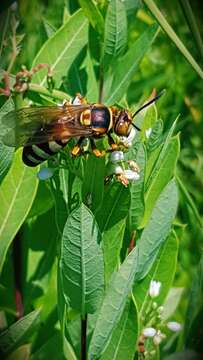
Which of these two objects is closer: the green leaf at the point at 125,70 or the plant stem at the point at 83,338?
the plant stem at the point at 83,338

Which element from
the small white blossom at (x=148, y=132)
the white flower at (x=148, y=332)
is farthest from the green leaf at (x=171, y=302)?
the small white blossom at (x=148, y=132)

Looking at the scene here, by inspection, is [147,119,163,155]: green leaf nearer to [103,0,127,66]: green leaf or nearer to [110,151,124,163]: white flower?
[110,151,124,163]: white flower

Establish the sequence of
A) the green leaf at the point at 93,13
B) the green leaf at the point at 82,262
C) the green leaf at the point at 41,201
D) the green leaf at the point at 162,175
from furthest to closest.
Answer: the green leaf at the point at 93,13 → the green leaf at the point at 41,201 → the green leaf at the point at 162,175 → the green leaf at the point at 82,262

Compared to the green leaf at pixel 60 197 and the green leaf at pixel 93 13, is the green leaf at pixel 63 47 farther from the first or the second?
the green leaf at pixel 60 197

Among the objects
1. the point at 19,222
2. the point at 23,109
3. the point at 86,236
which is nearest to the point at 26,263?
the point at 19,222

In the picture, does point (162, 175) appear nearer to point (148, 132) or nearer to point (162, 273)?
point (148, 132)

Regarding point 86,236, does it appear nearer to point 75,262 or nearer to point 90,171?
point 75,262

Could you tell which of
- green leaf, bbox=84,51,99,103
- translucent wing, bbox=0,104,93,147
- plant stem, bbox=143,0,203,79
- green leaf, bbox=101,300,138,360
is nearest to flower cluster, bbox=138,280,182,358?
green leaf, bbox=101,300,138,360
